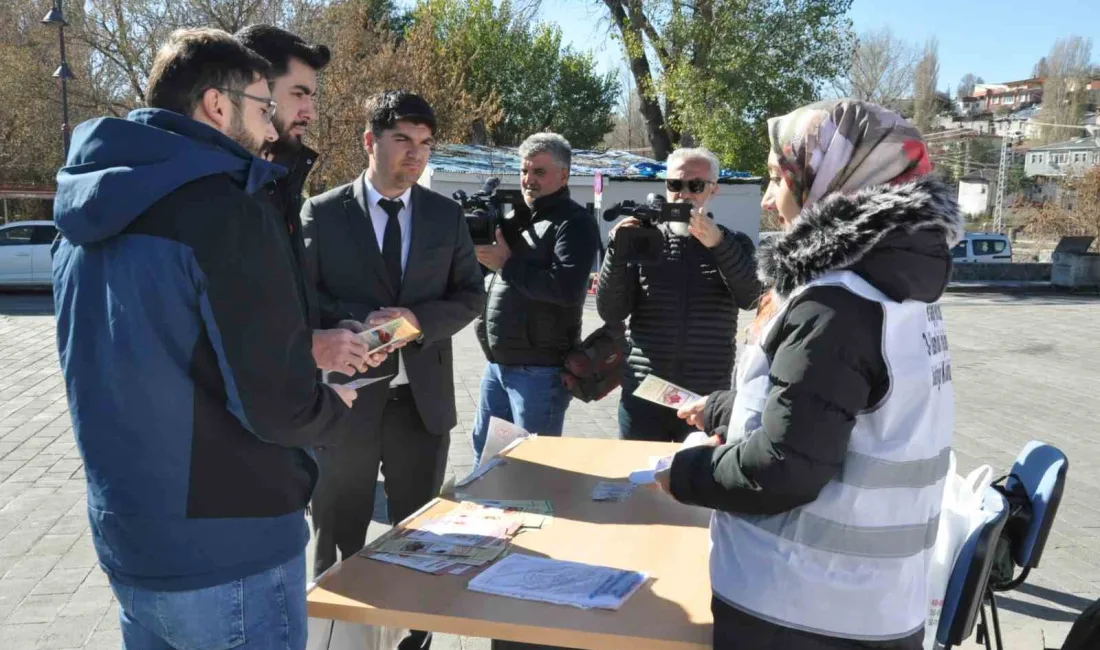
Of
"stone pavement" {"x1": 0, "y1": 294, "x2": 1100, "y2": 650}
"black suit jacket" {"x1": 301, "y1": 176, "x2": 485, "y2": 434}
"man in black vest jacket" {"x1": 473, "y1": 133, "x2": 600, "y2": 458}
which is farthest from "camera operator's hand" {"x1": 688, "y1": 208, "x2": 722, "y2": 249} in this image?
"stone pavement" {"x1": 0, "y1": 294, "x2": 1100, "y2": 650}

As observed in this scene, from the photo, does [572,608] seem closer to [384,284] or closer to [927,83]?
[384,284]

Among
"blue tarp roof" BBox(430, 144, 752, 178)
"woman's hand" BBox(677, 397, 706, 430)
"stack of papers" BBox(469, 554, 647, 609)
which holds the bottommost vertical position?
"stack of papers" BBox(469, 554, 647, 609)

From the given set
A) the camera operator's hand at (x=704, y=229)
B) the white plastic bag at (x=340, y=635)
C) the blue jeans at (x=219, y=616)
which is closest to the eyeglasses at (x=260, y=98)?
the blue jeans at (x=219, y=616)

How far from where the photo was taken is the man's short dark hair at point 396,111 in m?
3.43

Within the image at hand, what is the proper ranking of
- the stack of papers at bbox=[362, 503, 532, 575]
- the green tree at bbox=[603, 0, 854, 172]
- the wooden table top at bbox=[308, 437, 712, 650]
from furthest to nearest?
the green tree at bbox=[603, 0, 854, 172]
the stack of papers at bbox=[362, 503, 532, 575]
the wooden table top at bbox=[308, 437, 712, 650]

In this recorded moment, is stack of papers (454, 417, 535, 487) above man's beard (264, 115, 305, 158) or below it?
below

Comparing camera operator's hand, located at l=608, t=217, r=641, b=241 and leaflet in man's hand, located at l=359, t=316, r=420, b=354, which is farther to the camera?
camera operator's hand, located at l=608, t=217, r=641, b=241

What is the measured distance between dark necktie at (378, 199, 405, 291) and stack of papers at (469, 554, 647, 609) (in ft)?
4.68

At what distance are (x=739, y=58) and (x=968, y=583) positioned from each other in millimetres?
21398

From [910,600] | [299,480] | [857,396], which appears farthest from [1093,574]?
[299,480]

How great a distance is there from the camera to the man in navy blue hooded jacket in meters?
1.68

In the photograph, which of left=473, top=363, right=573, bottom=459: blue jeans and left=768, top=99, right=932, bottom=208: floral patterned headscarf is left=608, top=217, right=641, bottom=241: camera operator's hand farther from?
left=768, top=99, right=932, bottom=208: floral patterned headscarf

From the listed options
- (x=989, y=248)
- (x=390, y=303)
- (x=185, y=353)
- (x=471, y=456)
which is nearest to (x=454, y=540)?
(x=185, y=353)

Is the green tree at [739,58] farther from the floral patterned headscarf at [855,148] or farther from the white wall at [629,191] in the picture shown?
the floral patterned headscarf at [855,148]
